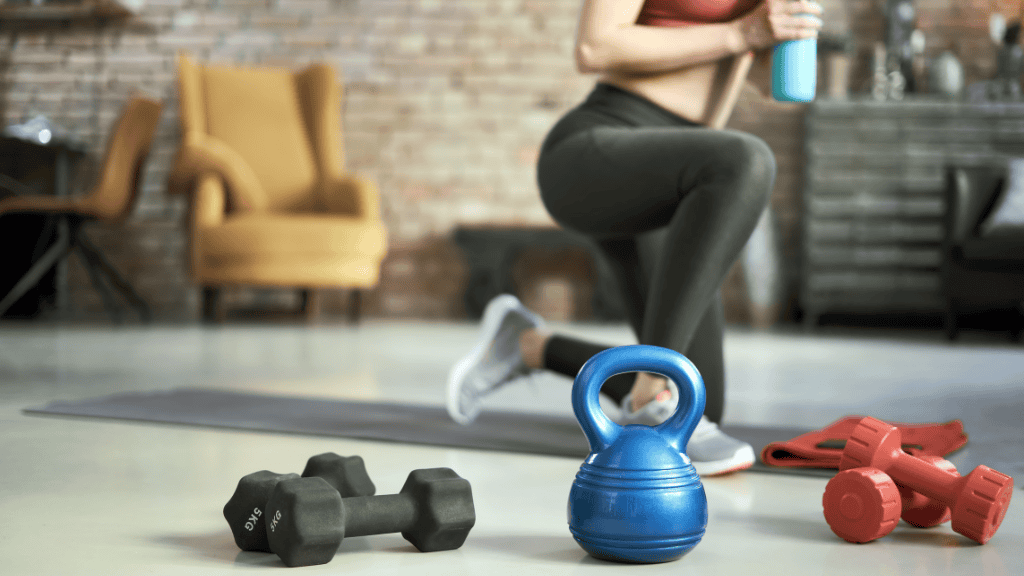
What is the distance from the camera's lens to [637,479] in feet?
2.43

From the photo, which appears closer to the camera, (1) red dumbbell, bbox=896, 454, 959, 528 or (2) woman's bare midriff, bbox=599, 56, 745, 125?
(1) red dumbbell, bbox=896, 454, 959, 528

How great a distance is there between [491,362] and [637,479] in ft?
2.76

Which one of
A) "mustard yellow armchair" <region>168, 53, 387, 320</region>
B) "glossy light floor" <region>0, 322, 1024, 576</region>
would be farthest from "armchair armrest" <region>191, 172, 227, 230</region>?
"glossy light floor" <region>0, 322, 1024, 576</region>

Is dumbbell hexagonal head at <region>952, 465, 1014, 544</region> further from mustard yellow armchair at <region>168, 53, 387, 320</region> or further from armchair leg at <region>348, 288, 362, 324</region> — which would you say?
armchair leg at <region>348, 288, 362, 324</region>

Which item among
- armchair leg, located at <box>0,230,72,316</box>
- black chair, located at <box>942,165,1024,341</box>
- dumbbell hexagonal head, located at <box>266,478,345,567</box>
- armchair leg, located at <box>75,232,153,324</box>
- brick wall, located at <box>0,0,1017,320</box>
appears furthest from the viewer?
brick wall, located at <box>0,0,1017,320</box>

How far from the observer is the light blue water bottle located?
1.18 m

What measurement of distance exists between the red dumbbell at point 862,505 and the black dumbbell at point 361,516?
13.9 inches

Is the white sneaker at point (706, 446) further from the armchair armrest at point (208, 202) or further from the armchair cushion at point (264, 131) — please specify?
the armchair cushion at point (264, 131)

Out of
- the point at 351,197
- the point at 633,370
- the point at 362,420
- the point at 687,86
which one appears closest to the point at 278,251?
the point at 351,197

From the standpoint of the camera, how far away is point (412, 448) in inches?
53.6

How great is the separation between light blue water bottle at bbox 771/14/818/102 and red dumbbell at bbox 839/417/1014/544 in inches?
18.6

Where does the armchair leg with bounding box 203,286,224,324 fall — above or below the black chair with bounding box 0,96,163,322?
below

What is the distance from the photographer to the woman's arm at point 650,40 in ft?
4.09

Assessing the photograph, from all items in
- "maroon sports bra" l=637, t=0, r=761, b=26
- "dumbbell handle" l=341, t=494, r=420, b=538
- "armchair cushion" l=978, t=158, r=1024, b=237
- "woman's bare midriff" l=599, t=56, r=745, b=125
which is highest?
"maroon sports bra" l=637, t=0, r=761, b=26
